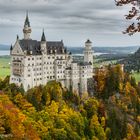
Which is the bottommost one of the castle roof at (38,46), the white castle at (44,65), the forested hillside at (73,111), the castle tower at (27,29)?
the forested hillside at (73,111)

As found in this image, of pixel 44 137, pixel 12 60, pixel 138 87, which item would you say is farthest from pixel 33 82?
pixel 138 87

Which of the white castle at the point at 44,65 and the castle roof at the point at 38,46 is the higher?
the castle roof at the point at 38,46

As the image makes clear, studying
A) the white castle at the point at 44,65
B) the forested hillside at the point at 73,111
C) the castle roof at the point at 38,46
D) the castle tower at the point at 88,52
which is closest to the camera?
the forested hillside at the point at 73,111

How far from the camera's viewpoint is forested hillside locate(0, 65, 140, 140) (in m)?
72.2

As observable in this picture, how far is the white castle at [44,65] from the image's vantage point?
99.0 m

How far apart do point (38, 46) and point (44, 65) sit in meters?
5.38

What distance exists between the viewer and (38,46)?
342 feet

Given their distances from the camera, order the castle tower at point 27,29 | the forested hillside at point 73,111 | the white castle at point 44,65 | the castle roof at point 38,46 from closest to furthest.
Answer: the forested hillside at point 73,111 → the white castle at point 44,65 → the castle roof at point 38,46 → the castle tower at point 27,29

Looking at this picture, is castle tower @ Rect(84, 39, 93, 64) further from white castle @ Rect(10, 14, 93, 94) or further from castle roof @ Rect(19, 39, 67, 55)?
castle roof @ Rect(19, 39, 67, 55)

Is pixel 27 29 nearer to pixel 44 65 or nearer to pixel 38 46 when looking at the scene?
pixel 38 46

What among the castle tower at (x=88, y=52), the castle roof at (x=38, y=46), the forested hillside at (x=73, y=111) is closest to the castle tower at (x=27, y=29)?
the castle roof at (x=38, y=46)

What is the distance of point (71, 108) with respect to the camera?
9412 cm

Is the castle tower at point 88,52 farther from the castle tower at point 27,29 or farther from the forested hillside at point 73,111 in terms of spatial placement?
the castle tower at point 27,29

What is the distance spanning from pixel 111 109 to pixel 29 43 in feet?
85.1
